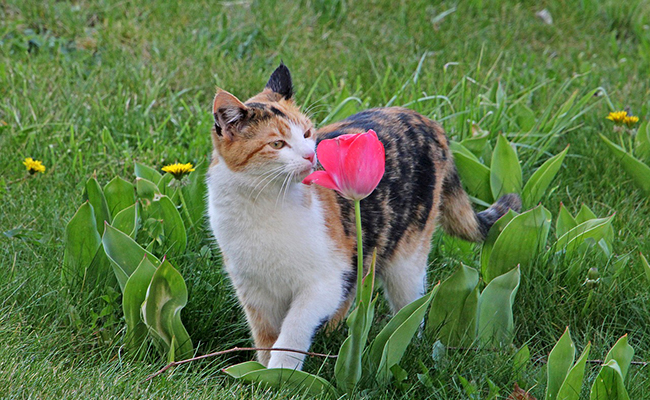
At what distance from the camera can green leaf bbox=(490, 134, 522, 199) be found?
3.51 metres

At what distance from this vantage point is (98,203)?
294 centimetres

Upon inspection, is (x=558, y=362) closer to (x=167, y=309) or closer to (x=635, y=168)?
(x=167, y=309)

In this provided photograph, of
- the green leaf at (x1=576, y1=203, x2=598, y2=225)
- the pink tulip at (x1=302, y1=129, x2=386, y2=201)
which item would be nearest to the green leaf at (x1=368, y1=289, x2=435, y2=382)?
the pink tulip at (x1=302, y1=129, x2=386, y2=201)

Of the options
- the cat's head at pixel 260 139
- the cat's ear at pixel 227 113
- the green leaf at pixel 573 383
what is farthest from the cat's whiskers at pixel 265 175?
the green leaf at pixel 573 383

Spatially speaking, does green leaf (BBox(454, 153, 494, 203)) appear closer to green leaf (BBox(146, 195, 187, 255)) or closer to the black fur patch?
the black fur patch

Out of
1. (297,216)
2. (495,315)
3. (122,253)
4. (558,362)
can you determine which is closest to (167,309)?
(122,253)

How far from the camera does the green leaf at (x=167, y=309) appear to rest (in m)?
2.45

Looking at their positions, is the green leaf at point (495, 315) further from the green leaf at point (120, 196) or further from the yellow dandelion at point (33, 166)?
the yellow dandelion at point (33, 166)

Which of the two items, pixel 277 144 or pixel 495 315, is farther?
pixel 495 315

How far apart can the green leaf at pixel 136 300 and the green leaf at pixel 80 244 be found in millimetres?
319

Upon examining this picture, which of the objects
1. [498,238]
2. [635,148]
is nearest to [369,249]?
[498,238]

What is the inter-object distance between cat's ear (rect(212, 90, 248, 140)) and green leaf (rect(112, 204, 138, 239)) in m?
0.56

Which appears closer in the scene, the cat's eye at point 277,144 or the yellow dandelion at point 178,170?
the cat's eye at point 277,144

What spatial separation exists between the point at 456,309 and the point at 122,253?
1231mm
